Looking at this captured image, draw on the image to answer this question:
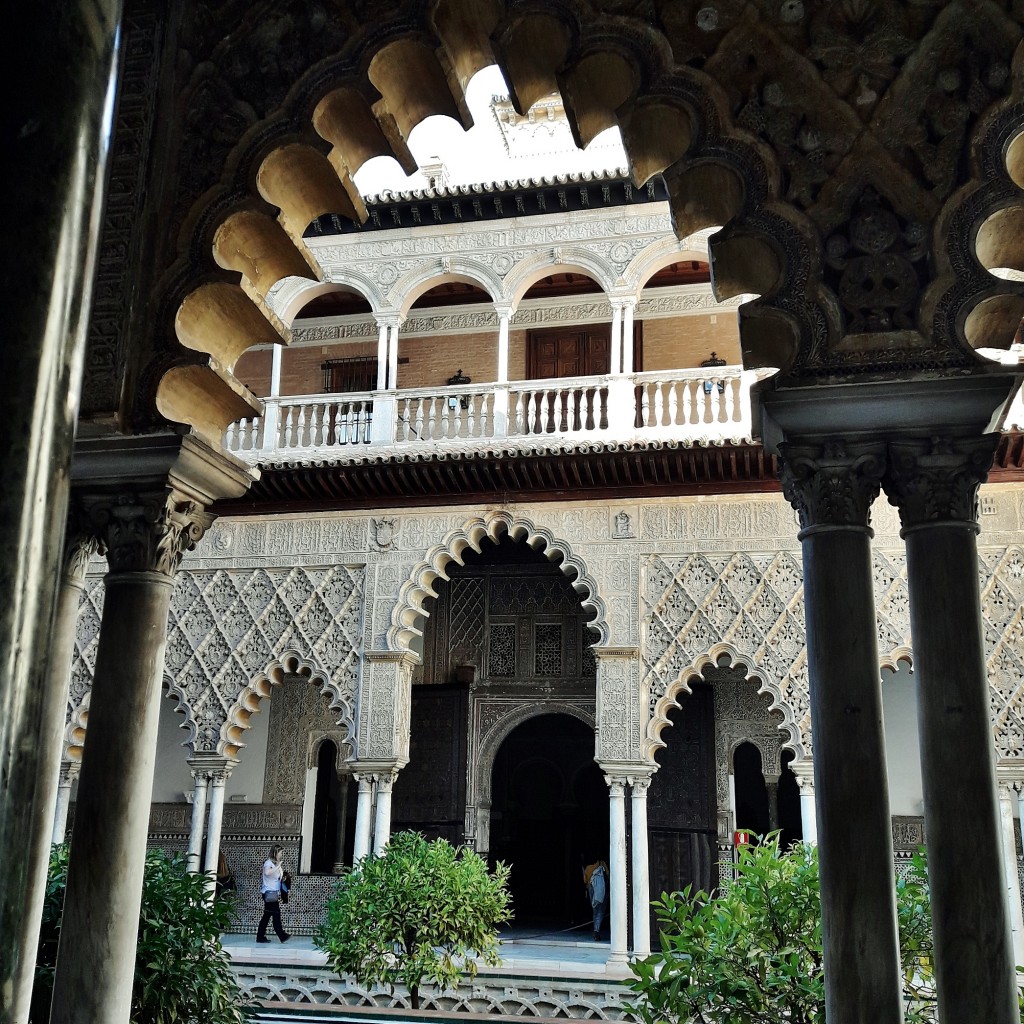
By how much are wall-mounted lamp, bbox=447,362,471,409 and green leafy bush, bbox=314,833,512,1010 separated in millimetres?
4814

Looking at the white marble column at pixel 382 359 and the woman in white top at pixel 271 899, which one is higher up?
the white marble column at pixel 382 359

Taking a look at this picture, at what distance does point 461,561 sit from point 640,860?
3477 mm

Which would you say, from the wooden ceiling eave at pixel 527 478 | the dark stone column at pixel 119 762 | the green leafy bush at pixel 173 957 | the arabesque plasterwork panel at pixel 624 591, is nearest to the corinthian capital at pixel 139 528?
the dark stone column at pixel 119 762

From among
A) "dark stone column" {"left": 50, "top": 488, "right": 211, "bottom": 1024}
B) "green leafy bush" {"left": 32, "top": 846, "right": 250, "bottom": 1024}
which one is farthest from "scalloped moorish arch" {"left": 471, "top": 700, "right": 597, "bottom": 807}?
"dark stone column" {"left": 50, "top": 488, "right": 211, "bottom": 1024}

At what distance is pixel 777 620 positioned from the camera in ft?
36.1

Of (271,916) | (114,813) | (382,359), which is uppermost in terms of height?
(382,359)

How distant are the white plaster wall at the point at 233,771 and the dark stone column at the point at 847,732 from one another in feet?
41.5

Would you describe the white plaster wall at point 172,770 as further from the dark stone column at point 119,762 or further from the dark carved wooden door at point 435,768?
the dark stone column at point 119,762

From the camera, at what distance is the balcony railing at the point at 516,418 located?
1127 centimetres

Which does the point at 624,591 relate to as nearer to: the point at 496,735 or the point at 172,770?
the point at 496,735

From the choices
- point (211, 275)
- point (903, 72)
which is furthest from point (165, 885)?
point (903, 72)

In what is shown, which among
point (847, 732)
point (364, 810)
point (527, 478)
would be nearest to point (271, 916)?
point (364, 810)

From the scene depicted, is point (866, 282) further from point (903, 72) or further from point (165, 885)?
point (165, 885)

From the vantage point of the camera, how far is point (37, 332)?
1.06 m
